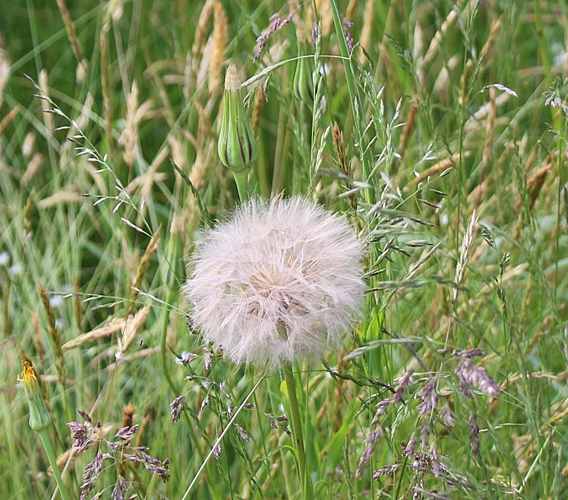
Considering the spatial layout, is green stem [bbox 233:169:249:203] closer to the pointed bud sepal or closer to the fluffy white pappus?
the fluffy white pappus

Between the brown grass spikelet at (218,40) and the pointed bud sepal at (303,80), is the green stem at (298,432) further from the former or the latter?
the brown grass spikelet at (218,40)

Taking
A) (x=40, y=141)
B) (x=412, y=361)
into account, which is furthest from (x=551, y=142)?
(x=40, y=141)

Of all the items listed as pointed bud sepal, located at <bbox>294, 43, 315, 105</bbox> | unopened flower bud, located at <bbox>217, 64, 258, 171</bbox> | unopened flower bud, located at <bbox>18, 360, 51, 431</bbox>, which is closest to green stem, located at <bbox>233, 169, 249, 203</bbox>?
unopened flower bud, located at <bbox>217, 64, 258, 171</bbox>

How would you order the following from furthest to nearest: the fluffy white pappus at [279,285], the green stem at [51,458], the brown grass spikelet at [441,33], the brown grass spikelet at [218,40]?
the brown grass spikelet at [218,40] → the brown grass spikelet at [441,33] → the green stem at [51,458] → the fluffy white pappus at [279,285]

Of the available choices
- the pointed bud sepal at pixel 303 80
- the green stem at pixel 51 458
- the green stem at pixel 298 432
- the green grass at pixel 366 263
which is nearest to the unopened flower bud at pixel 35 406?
the green stem at pixel 51 458

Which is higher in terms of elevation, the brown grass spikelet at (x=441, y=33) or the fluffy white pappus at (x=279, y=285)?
the brown grass spikelet at (x=441, y=33)

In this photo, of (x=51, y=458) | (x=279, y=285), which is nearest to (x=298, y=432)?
(x=279, y=285)

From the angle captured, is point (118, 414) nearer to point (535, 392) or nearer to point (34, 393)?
point (34, 393)
